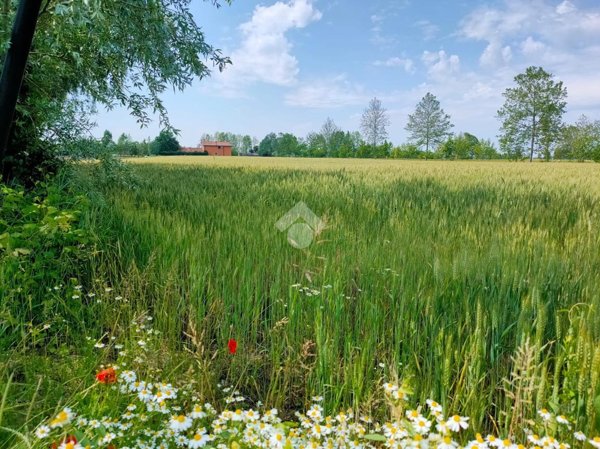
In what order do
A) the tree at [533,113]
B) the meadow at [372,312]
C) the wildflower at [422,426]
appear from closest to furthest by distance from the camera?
the wildflower at [422,426] → the meadow at [372,312] → the tree at [533,113]

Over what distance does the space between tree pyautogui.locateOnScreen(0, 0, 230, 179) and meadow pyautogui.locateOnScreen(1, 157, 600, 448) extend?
1.72m

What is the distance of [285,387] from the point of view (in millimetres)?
1890

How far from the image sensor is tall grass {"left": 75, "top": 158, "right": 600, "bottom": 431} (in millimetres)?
1661

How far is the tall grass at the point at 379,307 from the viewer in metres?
1.66

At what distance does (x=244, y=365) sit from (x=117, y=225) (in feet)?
8.59

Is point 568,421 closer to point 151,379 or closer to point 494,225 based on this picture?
point 151,379

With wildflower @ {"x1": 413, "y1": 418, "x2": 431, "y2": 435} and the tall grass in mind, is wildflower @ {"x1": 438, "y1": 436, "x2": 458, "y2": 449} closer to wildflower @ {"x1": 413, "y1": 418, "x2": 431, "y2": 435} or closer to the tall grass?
wildflower @ {"x1": 413, "y1": 418, "x2": 431, "y2": 435}
